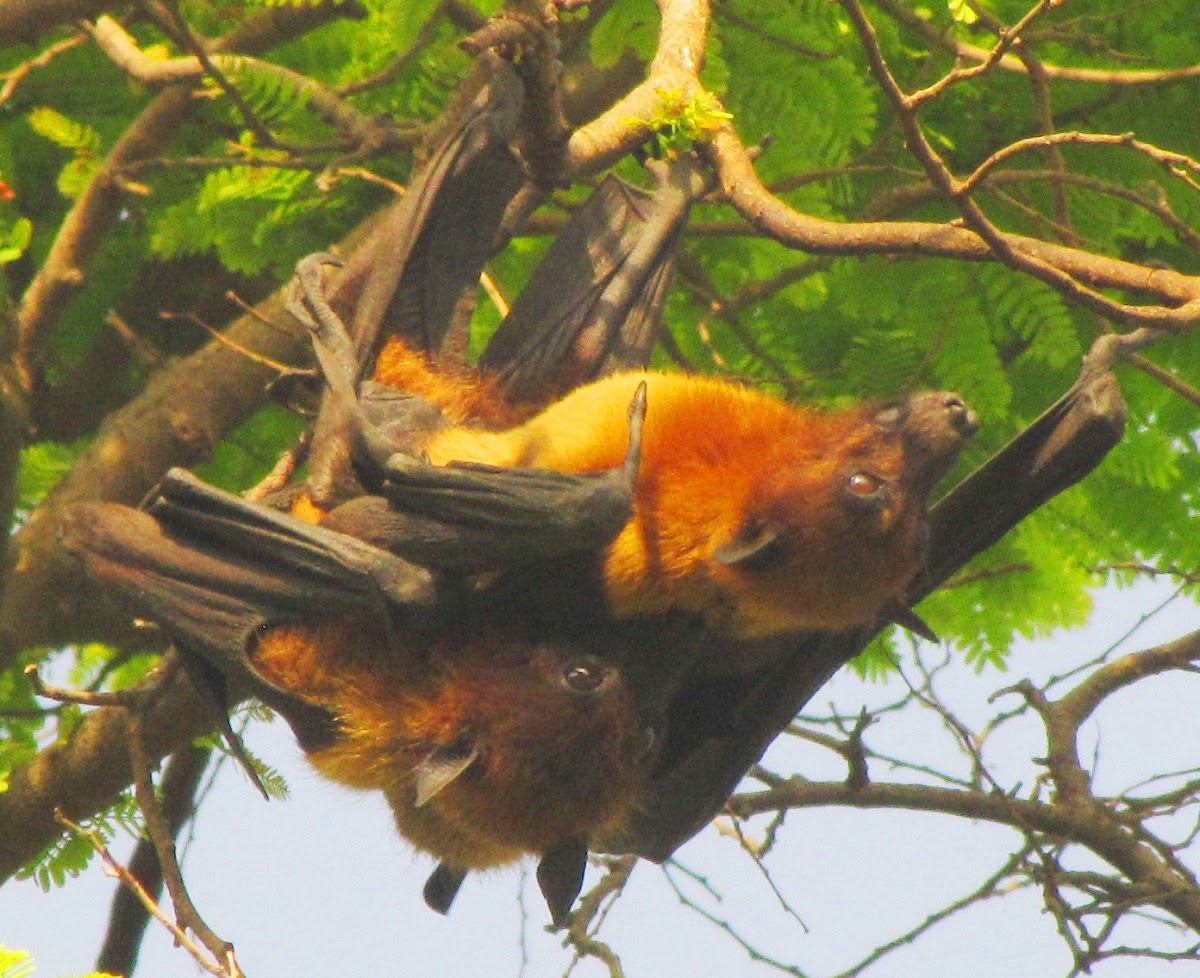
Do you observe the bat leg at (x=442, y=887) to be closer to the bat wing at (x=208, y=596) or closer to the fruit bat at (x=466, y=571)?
the fruit bat at (x=466, y=571)

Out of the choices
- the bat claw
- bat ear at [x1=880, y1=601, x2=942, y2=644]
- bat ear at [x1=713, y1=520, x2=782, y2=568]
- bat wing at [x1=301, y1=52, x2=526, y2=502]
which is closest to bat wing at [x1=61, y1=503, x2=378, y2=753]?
bat wing at [x1=301, y1=52, x2=526, y2=502]

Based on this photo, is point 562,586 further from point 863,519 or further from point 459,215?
point 459,215

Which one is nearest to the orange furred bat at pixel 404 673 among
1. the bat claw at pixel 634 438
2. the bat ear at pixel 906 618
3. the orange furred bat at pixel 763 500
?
the orange furred bat at pixel 763 500

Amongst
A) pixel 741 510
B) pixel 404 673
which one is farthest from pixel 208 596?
pixel 741 510

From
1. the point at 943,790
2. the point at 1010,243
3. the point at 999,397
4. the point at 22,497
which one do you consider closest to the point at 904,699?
the point at 943,790

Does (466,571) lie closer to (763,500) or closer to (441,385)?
(763,500)

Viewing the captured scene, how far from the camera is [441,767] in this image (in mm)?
4395

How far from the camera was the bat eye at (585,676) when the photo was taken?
175 inches

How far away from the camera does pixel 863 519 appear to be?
441 centimetres

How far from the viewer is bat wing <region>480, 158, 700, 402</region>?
542cm

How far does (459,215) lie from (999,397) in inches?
74.9

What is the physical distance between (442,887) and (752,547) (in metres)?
1.50

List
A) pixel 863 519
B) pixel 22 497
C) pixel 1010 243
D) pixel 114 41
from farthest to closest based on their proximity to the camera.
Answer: pixel 22 497 < pixel 114 41 < pixel 863 519 < pixel 1010 243

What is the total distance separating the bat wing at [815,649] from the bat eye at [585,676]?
1.97ft
